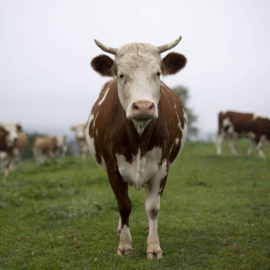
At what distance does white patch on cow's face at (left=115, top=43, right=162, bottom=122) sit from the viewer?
3.81m

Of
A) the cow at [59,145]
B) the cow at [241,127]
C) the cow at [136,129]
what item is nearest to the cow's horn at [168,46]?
the cow at [136,129]

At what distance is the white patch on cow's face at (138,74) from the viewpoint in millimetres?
3812

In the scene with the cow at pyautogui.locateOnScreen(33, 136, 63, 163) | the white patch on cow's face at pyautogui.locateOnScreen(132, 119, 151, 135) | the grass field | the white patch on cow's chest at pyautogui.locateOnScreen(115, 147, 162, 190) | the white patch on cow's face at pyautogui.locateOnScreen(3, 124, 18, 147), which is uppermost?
the white patch on cow's face at pyautogui.locateOnScreen(132, 119, 151, 135)

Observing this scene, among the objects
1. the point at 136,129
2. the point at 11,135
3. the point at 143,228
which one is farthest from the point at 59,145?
the point at 136,129

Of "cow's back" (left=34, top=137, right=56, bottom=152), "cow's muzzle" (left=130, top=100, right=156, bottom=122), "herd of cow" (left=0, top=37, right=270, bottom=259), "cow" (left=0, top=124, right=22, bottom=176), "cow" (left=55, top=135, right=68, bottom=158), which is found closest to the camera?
"cow's muzzle" (left=130, top=100, right=156, bottom=122)

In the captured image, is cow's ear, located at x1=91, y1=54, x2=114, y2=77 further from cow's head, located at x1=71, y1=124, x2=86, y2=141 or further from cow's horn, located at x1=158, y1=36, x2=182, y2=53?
cow's head, located at x1=71, y1=124, x2=86, y2=141

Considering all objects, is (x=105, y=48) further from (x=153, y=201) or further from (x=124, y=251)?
(x=124, y=251)

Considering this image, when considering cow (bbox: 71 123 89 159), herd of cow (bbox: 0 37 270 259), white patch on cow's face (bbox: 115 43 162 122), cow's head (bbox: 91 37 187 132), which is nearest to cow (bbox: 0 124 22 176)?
cow (bbox: 71 123 89 159)

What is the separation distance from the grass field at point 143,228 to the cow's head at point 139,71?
1750mm

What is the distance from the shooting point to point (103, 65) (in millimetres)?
4680

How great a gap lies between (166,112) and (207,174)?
7303mm

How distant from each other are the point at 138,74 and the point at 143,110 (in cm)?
58

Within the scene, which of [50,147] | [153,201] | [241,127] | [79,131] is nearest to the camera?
[153,201]

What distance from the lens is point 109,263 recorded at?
14.0ft
